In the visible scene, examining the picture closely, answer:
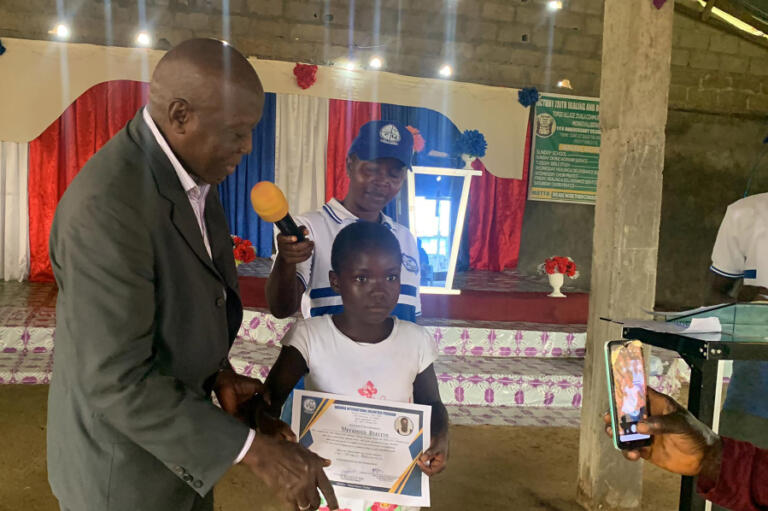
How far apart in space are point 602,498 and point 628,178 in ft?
5.13

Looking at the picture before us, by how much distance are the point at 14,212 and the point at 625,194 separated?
6.80 m

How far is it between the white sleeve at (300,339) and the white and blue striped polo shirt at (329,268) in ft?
0.63

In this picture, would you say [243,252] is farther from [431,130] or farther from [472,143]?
[431,130]

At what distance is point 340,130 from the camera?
7.48m

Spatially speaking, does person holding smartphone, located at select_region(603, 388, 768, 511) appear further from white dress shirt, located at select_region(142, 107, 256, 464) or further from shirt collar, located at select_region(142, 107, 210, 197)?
shirt collar, located at select_region(142, 107, 210, 197)

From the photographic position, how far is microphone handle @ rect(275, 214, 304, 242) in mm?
1512

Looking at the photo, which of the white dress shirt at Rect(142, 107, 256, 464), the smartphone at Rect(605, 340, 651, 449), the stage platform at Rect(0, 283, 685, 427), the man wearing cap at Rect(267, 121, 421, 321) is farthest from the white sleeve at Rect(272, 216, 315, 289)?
the stage platform at Rect(0, 283, 685, 427)

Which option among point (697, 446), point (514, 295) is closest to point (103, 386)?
point (697, 446)

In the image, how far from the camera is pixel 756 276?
86.4 inches

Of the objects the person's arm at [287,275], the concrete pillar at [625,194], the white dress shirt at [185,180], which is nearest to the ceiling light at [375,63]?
the concrete pillar at [625,194]

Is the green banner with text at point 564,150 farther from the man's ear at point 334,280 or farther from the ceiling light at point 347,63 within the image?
the man's ear at point 334,280

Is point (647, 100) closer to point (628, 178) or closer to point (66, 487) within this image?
point (628, 178)

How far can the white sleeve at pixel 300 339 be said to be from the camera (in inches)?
66.1

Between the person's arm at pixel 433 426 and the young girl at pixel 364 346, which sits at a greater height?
the young girl at pixel 364 346
